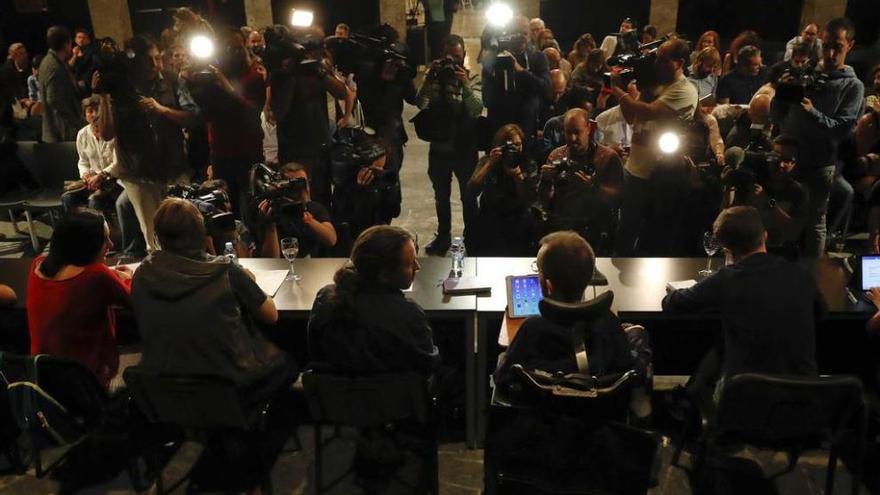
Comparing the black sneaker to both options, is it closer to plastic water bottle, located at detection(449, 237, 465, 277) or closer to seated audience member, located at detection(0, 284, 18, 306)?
plastic water bottle, located at detection(449, 237, 465, 277)

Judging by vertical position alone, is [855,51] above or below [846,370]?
above

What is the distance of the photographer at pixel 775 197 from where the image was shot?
3990 mm

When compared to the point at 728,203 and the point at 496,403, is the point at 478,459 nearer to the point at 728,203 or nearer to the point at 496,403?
the point at 496,403

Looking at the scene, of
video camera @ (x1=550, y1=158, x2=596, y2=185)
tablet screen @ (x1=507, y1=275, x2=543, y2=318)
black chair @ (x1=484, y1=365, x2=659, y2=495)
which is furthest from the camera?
video camera @ (x1=550, y1=158, x2=596, y2=185)

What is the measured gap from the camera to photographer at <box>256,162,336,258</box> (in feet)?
12.8

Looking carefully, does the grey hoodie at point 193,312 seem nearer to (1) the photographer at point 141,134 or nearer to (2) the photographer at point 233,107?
(1) the photographer at point 141,134

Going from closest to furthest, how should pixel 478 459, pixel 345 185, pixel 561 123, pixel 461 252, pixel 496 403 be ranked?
1. pixel 496 403
2. pixel 478 459
3. pixel 461 252
4. pixel 345 185
5. pixel 561 123

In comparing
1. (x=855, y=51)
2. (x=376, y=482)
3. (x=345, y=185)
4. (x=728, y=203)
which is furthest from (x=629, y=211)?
(x=855, y=51)

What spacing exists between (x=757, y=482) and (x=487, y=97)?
148 inches

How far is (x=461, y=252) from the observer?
3.60 metres

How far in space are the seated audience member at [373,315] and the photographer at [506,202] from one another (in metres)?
1.63

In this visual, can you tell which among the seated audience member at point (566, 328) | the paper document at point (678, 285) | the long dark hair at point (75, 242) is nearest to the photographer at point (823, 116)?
the paper document at point (678, 285)

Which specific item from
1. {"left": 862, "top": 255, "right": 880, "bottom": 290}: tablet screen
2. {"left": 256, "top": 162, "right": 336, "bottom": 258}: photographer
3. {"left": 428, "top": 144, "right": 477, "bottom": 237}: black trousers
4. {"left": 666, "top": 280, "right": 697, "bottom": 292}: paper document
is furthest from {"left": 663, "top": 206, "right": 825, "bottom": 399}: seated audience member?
{"left": 428, "top": 144, "right": 477, "bottom": 237}: black trousers

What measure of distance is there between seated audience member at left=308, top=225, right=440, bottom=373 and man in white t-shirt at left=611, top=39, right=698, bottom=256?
2.32 meters
